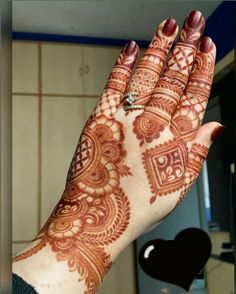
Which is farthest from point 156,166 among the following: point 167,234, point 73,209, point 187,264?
point 167,234

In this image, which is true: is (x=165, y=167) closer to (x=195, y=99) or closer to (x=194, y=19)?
(x=195, y=99)

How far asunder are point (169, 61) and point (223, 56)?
125 cm

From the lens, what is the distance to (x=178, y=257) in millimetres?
1519

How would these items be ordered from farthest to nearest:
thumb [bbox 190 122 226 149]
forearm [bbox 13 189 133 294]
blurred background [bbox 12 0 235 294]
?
1. blurred background [bbox 12 0 235 294]
2. thumb [bbox 190 122 226 149]
3. forearm [bbox 13 189 133 294]

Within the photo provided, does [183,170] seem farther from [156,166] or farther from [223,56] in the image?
[223,56]

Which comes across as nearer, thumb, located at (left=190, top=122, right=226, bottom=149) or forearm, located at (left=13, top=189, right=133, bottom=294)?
forearm, located at (left=13, top=189, right=133, bottom=294)

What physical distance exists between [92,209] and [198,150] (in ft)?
0.69

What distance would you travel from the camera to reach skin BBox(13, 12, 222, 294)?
444 mm

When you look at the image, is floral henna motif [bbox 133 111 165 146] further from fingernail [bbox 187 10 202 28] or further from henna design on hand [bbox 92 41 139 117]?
fingernail [bbox 187 10 202 28]

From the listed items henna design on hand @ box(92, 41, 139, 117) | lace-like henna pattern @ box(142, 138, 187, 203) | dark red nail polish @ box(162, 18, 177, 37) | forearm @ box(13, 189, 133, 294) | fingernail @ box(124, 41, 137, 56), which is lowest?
forearm @ box(13, 189, 133, 294)

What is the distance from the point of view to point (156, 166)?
1.59ft

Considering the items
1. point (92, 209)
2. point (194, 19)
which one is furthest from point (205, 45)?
point (92, 209)

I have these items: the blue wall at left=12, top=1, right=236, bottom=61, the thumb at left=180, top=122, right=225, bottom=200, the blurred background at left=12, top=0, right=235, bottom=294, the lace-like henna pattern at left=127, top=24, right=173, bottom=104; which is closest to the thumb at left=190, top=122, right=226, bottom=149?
the thumb at left=180, top=122, right=225, bottom=200

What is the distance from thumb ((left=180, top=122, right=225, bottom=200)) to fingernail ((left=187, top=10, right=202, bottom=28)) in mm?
183
